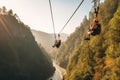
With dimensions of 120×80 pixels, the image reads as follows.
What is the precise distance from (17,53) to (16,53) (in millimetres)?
3508

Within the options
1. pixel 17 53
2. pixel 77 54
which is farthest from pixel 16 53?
pixel 77 54

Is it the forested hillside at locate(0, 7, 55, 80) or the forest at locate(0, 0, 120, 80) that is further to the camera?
the forested hillside at locate(0, 7, 55, 80)

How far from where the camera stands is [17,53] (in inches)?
4695

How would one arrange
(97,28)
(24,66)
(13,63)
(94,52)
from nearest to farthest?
(97,28)
(94,52)
(13,63)
(24,66)

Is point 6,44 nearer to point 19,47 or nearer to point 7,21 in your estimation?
point 19,47

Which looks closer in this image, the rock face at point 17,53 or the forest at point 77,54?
the forest at point 77,54

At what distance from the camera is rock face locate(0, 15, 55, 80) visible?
104081 mm

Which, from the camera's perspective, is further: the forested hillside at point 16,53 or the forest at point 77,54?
the forested hillside at point 16,53

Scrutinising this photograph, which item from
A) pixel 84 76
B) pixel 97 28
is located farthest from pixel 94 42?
pixel 97 28

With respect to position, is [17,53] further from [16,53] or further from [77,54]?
[77,54]

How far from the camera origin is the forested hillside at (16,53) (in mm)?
104125

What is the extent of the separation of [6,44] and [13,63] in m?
10.4

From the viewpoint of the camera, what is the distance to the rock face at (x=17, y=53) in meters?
104

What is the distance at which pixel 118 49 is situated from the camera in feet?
196
